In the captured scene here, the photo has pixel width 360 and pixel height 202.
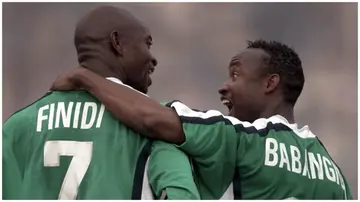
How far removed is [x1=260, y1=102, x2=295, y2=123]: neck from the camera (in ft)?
7.73

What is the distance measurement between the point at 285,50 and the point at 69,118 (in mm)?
609

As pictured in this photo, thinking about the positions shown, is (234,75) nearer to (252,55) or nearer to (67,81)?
(252,55)

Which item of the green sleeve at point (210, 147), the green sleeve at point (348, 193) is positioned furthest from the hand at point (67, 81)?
the green sleeve at point (348, 193)

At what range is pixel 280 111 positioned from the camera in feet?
7.76

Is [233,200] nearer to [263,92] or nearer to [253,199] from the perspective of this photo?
[253,199]

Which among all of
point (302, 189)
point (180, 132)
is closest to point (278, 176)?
point (302, 189)

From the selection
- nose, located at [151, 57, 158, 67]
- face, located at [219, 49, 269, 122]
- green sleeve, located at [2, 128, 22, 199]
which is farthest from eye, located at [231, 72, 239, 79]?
green sleeve, located at [2, 128, 22, 199]

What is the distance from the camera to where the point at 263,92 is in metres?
2.37

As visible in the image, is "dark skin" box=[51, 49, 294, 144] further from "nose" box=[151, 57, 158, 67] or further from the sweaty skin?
"nose" box=[151, 57, 158, 67]

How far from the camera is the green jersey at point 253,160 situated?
6.84 feet

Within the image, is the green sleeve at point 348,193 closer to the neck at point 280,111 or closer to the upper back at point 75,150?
the neck at point 280,111

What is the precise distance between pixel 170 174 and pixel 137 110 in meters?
0.18

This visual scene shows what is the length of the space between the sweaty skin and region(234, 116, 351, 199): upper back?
17 centimetres

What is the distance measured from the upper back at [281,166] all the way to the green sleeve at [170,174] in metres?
0.17
